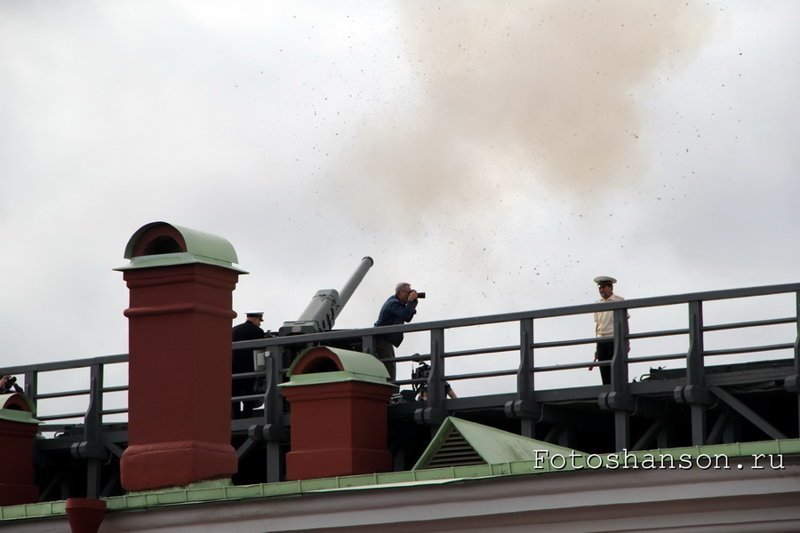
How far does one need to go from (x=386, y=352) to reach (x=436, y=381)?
861 mm

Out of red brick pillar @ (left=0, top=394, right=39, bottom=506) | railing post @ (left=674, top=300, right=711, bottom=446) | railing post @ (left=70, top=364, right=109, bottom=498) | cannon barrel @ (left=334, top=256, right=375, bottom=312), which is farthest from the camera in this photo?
cannon barrel @ (left=334, top=256, right=375, bottom=312)

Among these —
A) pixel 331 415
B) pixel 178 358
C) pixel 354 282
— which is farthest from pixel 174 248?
pixel 354 282

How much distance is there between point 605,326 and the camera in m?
19.6

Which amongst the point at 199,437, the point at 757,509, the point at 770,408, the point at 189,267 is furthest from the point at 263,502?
the point at 770,408

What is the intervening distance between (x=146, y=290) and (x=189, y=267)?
1.58ft

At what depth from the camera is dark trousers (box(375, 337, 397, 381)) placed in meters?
20.3

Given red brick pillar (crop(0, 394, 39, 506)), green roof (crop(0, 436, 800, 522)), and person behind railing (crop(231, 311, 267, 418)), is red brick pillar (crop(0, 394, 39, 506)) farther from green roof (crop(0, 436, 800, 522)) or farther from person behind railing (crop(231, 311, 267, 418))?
green roof (crop(0, 436, 800, 522))

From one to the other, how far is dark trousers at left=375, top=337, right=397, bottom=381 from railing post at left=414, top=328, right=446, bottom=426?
0.61 metres

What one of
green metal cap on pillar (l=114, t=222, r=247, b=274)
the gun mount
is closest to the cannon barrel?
the gun mount

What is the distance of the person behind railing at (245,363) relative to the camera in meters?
21.3

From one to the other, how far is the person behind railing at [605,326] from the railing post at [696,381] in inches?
39.9

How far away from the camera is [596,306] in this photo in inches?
736

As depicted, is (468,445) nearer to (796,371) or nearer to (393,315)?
(796,371)

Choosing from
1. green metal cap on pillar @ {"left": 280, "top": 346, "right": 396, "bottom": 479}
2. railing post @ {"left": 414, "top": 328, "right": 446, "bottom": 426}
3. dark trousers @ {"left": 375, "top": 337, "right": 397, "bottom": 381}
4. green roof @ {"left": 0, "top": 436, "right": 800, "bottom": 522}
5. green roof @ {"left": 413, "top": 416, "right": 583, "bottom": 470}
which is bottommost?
green roof @ {"left": 0, "top": 436, "right": 800, "bottom": 522}
